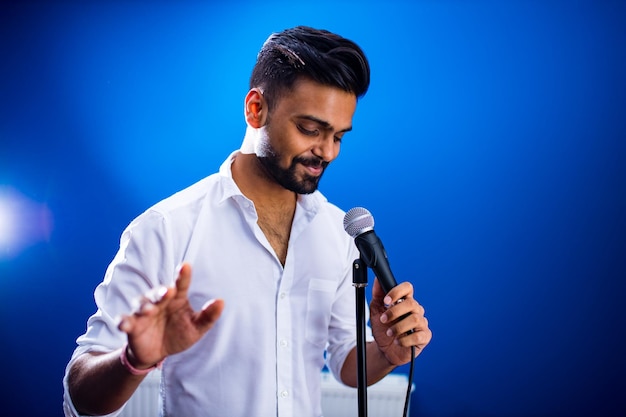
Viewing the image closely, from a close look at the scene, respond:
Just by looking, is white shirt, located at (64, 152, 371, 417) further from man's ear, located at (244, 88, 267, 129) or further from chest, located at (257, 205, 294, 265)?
man's ear, located at (244, 88, 267, 129)

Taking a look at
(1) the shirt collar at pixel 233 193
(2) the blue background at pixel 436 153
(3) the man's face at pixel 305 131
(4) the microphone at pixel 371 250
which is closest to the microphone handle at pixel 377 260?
(4) the microphone at pixel 371 250

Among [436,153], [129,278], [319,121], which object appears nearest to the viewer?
[129,278]

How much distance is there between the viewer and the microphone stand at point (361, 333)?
4.02 ft

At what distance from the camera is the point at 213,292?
151 cm

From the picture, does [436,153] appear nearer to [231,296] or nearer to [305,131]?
[305,131]

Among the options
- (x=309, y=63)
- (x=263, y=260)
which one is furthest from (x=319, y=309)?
(x=309, y=63)

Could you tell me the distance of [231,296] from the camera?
1534mm

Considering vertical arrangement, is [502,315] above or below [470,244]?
below

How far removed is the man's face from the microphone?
1.01ft

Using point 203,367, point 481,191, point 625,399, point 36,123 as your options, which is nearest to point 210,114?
point 36,123

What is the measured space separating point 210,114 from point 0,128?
4.20ft

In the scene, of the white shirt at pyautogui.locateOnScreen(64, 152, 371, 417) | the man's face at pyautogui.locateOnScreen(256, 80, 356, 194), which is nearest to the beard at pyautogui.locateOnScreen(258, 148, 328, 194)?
the man's face at pyautogui.locateOnScreen(256, 80, 356, 194)

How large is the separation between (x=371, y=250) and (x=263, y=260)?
0.44 metres

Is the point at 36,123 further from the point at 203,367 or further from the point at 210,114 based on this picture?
the point at 203,367
